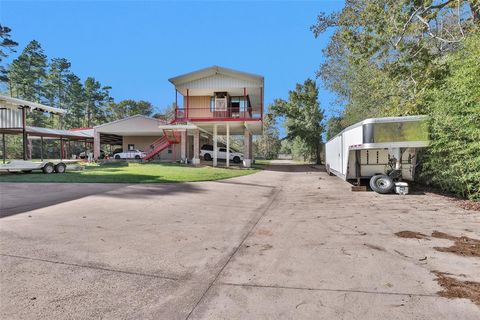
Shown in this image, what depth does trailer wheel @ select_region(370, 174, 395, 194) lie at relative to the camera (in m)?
9.95

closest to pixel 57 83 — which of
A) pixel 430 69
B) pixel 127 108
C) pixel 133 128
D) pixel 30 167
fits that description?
pixel 127 108

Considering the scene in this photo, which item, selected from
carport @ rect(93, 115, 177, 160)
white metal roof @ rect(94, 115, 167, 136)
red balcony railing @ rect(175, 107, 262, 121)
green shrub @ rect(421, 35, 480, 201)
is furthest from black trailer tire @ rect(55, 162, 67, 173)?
green shrub @ rect(421, 35, 480, 201)

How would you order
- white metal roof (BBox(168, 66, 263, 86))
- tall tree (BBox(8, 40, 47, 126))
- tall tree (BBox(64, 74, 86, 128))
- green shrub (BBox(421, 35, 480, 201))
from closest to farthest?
green shrub (BBox(421, 35, 480, 201))
white metal roof (BBox(168, 66, 263, 86))
tall tree (BBox(8, 40, 47, 126))
tall tree (BBox(64, 74, 86, 128))

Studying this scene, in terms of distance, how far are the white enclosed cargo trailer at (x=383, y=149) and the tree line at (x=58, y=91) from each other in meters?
42.6

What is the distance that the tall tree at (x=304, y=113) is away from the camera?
35062mm

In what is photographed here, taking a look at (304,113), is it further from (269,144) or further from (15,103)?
(269,144)

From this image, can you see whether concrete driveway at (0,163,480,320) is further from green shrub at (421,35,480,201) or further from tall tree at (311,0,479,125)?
tall tree at (311,0,479,125)

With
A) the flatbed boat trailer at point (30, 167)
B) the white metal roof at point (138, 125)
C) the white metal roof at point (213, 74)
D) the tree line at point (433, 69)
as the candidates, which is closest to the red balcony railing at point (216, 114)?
the white metal roof at point (213, 74)

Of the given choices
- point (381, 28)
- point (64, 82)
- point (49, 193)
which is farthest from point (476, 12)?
point (64, 82)

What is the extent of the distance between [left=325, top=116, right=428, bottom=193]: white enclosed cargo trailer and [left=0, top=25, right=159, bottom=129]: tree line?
42581mm

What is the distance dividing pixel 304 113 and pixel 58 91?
51476mm

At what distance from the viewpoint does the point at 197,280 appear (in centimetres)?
339

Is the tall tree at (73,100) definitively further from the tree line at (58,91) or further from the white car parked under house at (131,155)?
the white car parked under house at (131,155)

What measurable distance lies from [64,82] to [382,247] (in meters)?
69.6
